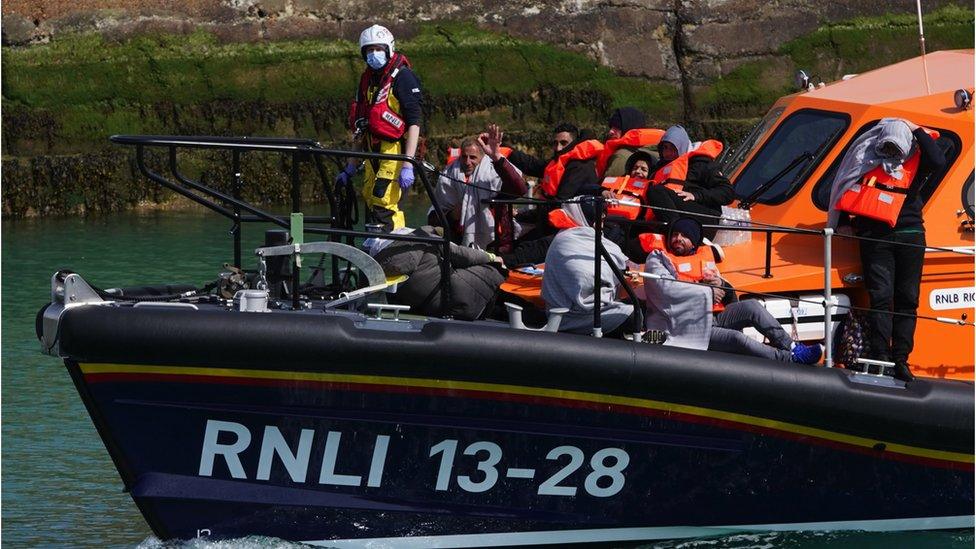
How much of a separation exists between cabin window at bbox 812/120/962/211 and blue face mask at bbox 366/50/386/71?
2090 millimetres

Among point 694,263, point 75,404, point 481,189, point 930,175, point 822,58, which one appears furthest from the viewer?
point 822,58

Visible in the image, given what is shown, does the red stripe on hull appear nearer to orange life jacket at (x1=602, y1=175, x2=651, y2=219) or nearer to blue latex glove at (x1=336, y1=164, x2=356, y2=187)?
orange life jacket at (x1=602, y1=175, x2=651, y2=219)

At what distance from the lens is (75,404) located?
9.05m

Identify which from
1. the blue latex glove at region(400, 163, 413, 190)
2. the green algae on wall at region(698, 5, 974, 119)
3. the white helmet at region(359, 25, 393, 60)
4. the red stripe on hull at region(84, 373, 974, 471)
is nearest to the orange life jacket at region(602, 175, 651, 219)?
the blue latex glove at region(400, 163, 413, 190)

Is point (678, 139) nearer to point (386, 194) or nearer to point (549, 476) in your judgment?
point (386, 194)

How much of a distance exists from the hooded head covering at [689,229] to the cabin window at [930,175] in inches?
33.2

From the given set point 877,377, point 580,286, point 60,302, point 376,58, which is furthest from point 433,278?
point 877,377

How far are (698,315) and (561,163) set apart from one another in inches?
63.9

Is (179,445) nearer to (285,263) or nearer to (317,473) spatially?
(317,473)

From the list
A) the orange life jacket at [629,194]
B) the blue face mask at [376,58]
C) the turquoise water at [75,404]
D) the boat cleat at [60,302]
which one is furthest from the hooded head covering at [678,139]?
the boat cleat at [60,302]

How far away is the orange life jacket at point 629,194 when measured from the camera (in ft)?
22.4

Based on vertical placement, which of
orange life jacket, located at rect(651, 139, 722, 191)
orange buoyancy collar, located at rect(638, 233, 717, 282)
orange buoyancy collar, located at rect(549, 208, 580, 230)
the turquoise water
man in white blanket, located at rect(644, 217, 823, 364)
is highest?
orange life jacket, located at rect(651, 139, 722, 191)

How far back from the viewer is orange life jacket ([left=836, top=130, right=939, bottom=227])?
638 cm

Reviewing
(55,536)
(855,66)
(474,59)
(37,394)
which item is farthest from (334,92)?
(55,536)
